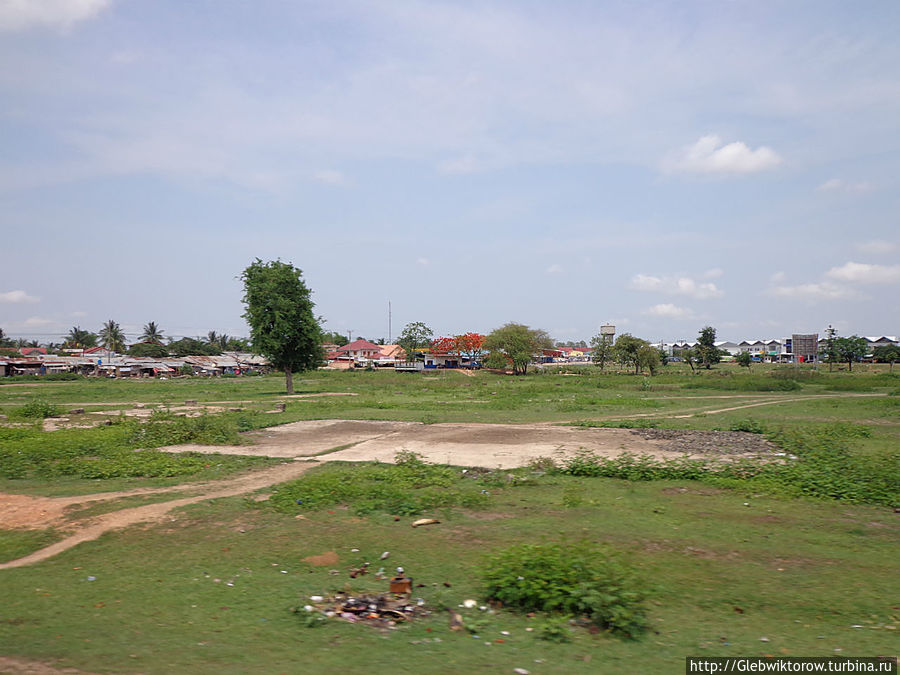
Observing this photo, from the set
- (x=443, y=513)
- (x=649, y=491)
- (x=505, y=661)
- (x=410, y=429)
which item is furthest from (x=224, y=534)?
(x=410, y=429)

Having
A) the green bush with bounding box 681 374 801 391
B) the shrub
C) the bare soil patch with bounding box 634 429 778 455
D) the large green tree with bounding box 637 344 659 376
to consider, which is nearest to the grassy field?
the bare soil patch with bounding box 634 429 778 455

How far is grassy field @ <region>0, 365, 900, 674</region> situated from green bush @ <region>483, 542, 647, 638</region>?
0.75 ft

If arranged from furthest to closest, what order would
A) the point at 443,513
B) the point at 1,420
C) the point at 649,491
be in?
the point at 1,420
the point at 649,491
the point at 443,513

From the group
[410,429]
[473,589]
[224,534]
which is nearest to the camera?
[473,589]

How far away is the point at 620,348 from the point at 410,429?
5848cm

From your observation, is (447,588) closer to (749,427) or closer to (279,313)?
(749,427)

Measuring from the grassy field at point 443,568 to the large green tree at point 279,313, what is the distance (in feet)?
86.1

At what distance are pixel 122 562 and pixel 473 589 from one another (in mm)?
4966

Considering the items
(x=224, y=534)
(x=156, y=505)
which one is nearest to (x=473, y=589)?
(x=224, y=534)

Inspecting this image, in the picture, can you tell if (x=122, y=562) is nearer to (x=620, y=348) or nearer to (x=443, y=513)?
(x=443, y=513)

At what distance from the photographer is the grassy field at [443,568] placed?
5.22m

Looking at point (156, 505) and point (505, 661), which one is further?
point (156, 505)

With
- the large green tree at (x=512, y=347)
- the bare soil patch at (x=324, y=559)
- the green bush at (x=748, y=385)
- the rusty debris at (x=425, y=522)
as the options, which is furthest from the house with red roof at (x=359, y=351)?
the bare soil patch at (x=324, y=559)

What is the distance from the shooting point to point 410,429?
22.0 metres
